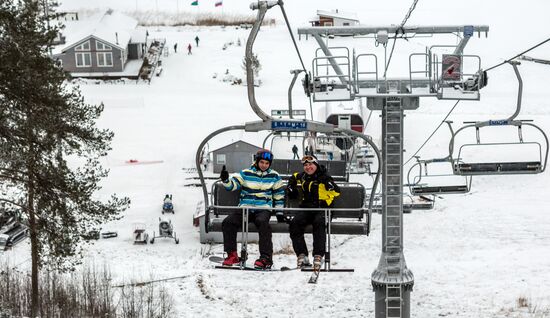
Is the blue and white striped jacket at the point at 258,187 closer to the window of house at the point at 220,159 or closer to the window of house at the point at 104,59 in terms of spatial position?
the window of house at the point at 220,159

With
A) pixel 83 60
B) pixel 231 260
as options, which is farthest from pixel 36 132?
pixel 83 60

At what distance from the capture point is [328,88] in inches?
609

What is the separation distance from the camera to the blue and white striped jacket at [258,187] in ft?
44.3

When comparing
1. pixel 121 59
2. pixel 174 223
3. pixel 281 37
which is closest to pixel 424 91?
pixel 174 223

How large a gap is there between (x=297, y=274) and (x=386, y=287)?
9.15 m

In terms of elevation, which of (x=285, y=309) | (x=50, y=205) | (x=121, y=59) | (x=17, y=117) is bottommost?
(x=285, y=309)

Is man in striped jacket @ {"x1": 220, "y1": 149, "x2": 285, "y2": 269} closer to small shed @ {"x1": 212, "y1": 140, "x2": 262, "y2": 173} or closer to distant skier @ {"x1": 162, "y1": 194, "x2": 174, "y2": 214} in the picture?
distant skier @ {"x1": 162, "y1": 194, "x2": 174, "y2": 214}

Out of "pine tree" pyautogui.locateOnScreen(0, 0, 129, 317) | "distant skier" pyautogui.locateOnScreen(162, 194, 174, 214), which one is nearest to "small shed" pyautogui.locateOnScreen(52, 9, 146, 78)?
"distant skier" pyautogui.locateOnScreen(162, 194, 174, 214)

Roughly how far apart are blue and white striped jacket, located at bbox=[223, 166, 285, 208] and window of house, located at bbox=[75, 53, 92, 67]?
39.5 m

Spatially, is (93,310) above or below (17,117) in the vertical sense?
below

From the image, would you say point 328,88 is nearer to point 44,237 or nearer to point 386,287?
point 386,287

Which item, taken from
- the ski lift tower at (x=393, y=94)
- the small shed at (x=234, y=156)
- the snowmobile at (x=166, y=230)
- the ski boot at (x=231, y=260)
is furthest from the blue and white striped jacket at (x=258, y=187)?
the small shed at (x=234, y=156)

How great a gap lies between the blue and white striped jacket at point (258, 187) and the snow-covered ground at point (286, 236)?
396 inches

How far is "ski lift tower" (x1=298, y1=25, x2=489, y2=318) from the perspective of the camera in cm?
1512
